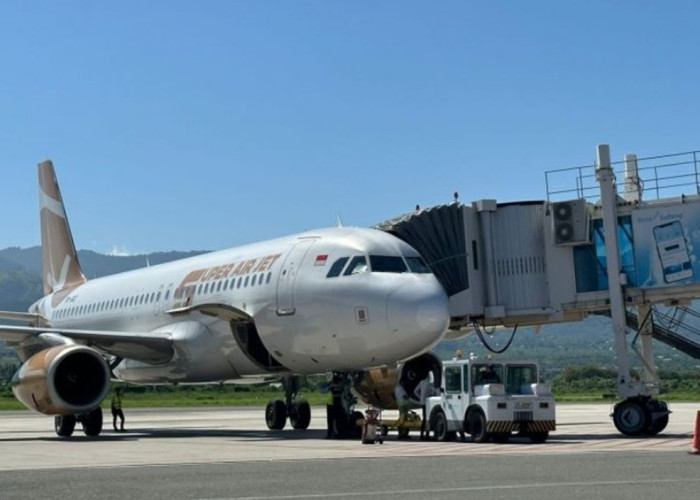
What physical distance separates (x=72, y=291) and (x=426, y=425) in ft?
60.4

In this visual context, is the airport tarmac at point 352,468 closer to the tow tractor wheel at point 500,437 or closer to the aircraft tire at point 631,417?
the tow tractor wheel at point 500,437

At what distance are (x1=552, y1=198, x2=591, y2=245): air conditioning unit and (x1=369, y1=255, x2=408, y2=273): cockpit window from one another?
12.1 ft

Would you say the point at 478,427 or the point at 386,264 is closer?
A: the point at 478,427

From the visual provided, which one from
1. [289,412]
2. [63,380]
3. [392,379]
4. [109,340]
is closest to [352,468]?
[392,379]

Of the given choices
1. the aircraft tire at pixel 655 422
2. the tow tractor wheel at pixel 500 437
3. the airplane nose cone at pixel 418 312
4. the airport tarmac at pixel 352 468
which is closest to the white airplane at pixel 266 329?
the airplane nose cone at pixel 418 312

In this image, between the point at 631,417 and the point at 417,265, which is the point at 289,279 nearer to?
the point at 417,265

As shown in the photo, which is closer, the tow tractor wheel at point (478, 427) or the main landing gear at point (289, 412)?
the tow tractor wheel at point (478, 427)

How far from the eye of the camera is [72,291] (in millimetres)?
38531

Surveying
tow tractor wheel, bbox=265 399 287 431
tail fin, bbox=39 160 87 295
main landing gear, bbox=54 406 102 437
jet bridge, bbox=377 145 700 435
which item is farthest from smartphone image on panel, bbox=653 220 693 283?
tail fin, bbox=39 160 87 295

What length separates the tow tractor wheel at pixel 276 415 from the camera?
95.5 ft

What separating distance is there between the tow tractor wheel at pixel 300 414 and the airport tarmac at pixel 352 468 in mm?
5196

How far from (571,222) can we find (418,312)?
181 inches

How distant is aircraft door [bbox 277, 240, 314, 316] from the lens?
24.9 metres

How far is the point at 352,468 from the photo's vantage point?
1527 centimetres
